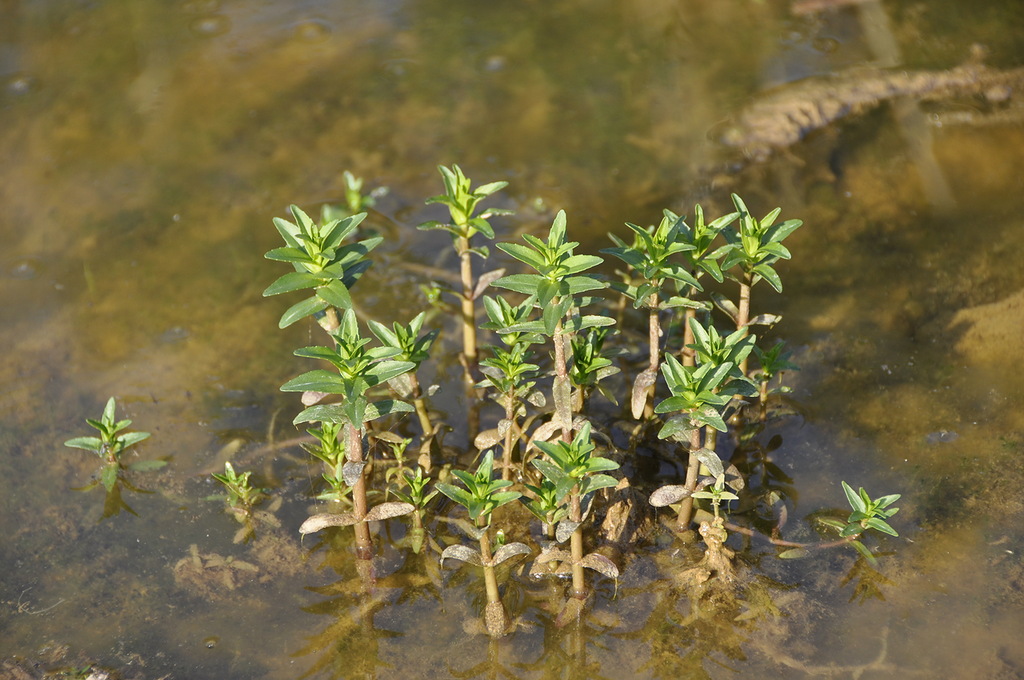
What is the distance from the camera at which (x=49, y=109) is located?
6.56 metres

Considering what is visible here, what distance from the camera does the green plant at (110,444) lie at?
4.29 metres

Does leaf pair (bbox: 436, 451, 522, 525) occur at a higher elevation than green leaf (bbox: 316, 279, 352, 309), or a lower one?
lower

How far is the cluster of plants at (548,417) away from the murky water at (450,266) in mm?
140

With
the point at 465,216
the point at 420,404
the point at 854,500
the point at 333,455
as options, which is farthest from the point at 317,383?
the point at 854,500

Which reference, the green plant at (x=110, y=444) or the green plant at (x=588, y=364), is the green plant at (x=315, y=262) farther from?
the green plant at (x=110, y=444)

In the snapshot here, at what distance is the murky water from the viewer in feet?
12.1

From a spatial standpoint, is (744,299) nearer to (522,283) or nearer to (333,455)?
(522,283)

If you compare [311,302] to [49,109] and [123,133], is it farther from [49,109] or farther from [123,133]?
[49,109]

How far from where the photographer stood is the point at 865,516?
3.79 metres

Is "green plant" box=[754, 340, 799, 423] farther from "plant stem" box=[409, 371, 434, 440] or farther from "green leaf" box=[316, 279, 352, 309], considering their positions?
"green leaf" box=[316, 279, 352, 309]

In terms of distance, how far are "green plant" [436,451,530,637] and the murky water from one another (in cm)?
13

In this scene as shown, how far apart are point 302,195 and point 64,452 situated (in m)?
2.19

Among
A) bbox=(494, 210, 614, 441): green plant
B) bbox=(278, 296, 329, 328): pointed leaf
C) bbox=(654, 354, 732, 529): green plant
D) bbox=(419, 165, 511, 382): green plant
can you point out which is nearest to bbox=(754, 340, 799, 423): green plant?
bbox=(654, 354, 732, 529): green plant

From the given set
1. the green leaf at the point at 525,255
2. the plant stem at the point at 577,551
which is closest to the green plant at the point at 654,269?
the green leaf at the point at 525,255
